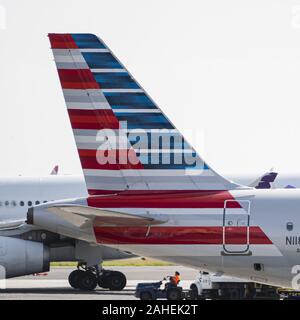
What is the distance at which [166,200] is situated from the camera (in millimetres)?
19562

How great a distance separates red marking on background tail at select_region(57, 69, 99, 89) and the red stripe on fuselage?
10.1ft

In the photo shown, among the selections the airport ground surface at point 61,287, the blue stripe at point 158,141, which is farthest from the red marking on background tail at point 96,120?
the airport ground surface at point 61,287

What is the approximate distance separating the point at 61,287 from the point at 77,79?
2394cm

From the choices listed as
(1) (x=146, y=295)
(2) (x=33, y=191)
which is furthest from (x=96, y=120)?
(2) (x=33, y=191)

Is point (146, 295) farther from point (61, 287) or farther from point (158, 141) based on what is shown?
point (158, 141)

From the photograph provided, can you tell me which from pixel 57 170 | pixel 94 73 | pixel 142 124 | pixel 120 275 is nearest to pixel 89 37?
pixel 94 73

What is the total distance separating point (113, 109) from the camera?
20.2 metres

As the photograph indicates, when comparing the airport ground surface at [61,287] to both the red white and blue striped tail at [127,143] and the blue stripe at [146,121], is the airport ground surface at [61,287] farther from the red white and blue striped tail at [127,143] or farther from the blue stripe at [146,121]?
the blue stripe at [146,121]

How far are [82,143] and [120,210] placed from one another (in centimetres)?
167

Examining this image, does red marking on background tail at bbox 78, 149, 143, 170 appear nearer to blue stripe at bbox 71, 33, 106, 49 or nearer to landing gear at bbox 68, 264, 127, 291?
blue stripe at bbox 71, 33, 106, 49

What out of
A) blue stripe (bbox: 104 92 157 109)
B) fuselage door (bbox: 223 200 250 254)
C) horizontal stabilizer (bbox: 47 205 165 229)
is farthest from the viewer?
blue stripe (bbox: 104 92 157 109)

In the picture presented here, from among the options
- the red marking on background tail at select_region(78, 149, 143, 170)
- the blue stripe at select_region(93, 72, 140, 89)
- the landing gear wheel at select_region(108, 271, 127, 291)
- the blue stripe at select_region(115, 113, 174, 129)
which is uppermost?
the blue stripe at select_region(93, 72, 140, 89)

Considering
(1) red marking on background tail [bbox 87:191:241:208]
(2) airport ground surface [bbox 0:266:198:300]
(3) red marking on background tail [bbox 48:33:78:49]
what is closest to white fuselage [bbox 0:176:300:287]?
(1) red marking on background tail [bbox 87:191:241:208]

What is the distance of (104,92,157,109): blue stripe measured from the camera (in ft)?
66.1
